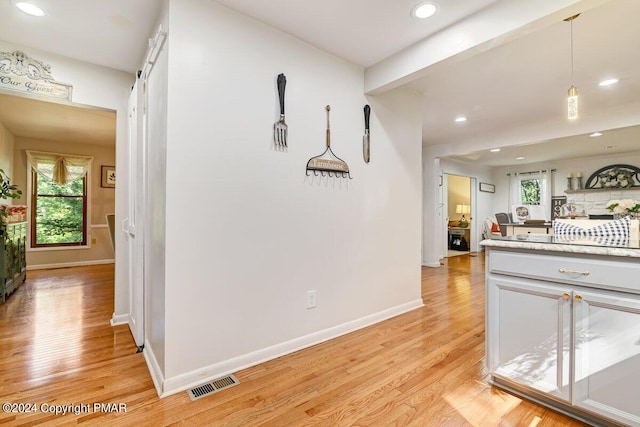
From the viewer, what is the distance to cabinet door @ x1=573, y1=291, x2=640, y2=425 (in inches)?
53.8

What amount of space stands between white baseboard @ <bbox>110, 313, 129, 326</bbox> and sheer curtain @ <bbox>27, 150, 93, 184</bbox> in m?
4.42

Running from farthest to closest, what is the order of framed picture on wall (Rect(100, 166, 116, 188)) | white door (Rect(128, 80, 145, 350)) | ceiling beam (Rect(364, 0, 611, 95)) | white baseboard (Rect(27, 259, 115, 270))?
framed picture on wall (Rect(100, 166, 116, 188)) < white baseboard (Rect(27, 259, 115, 270)) < white door (Rect(128, 80, 145, 350)) < ceiling beam (Rect(364, 0, 611, 95))

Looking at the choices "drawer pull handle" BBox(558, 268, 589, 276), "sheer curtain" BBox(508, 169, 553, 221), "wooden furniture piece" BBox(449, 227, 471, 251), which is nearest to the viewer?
"drawer pull handle" BBox(558, 268, 589, 276)

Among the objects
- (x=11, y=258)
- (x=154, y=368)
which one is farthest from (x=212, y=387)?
(x=11, y=258)

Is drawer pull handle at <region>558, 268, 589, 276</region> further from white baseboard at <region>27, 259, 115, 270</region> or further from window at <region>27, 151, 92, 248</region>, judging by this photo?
window at <region>27, 151, 92, 248</region>

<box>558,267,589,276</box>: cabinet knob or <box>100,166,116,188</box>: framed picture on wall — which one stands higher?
<box>100,166,116,188</box>: framed picture on wall

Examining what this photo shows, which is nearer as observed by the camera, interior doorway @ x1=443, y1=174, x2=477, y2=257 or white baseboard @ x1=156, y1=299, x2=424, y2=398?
white baseboard @ x1=156, y1=299, x2=424, y2=398

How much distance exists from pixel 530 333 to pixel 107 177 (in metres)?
7.52

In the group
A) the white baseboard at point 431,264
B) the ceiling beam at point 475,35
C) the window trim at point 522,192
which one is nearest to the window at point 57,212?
the ceiling beam at point 475,35

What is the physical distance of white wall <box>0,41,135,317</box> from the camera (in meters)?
2.63

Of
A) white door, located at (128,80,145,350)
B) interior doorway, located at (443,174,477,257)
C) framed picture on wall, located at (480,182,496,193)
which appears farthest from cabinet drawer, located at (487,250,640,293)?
framed picture on wall, located at (480,182,496,193)

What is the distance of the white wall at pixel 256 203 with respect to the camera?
6.00 feet

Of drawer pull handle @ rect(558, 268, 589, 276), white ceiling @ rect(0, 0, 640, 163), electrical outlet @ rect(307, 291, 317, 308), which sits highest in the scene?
white ceiling @ rect(0, 0, 640, 163)

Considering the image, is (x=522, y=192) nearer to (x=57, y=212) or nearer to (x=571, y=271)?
(x=571, y=271)
